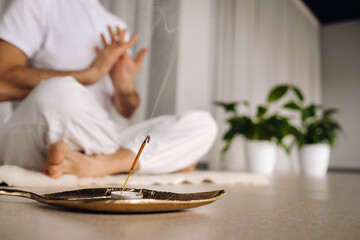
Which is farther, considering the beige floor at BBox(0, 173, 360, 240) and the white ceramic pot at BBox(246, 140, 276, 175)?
the white ceramic pot at BBox(246, 140, 276, 175)

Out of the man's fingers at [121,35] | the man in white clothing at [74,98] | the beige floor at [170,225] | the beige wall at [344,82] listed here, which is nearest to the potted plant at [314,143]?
the man in white clothing at [74,98]

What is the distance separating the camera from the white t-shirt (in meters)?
1.11

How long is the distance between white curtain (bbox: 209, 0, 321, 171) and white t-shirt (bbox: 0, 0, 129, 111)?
1.67 metres

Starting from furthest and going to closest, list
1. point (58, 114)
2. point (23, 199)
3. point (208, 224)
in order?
point (58, 114) < point (23, 199) < point (208, 224)

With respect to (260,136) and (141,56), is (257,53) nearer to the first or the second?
(260,136)

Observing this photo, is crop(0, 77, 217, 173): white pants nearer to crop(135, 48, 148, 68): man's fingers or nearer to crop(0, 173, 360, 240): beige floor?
crop(135, 48, 148, 68): man's fingers

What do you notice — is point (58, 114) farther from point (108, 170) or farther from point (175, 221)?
point (175, 221)

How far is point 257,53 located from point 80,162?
9.42ft

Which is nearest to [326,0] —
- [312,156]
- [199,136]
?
[312,156]

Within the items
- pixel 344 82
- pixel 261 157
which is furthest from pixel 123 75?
pixel 344 82

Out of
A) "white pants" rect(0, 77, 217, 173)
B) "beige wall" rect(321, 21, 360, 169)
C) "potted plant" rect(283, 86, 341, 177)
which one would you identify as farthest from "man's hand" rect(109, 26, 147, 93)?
"beige wall" rect(321, 21, 360, 169)

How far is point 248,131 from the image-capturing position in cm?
242

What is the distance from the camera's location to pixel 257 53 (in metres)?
3.52

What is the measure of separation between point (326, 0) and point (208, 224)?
5.14m
